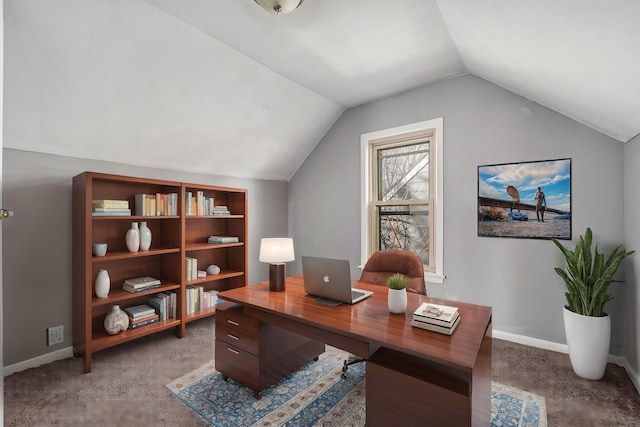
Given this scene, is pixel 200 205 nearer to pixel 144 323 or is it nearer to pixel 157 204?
pixel 157 204

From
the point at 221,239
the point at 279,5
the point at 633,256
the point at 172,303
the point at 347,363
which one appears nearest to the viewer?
the point at 279,5

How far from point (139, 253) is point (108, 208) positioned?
48cm

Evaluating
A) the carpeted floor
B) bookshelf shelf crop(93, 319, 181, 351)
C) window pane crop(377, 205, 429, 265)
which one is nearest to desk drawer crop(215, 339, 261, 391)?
the carpeted floor

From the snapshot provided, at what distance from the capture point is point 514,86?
2727 mm

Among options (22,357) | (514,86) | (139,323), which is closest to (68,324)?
(22,357)

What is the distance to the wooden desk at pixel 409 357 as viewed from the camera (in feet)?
4.24

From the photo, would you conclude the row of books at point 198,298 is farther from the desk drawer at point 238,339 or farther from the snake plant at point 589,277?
the snake plant at point 589,277

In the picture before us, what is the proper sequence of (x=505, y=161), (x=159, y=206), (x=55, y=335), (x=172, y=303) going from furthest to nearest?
1. (x=172, y=303)
2. (x=159, y=206)
3. (x=505, y=161)
4. (x=55, y=335)

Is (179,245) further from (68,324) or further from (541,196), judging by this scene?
(541,196)

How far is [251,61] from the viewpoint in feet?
9.07

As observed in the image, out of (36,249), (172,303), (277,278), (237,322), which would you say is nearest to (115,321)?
(172,303)

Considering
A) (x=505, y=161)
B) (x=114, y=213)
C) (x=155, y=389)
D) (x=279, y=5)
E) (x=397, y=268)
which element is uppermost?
(x=279, y=5)

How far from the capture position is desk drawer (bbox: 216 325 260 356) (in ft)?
6.77

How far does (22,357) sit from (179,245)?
1413mm
